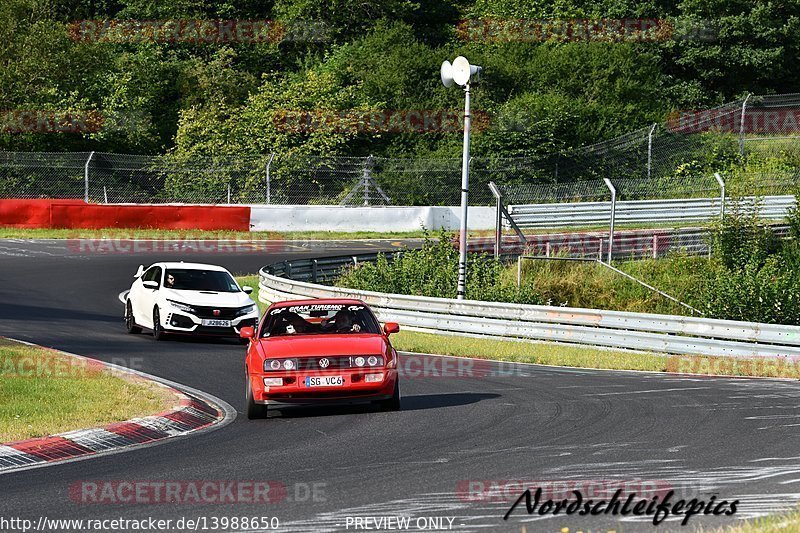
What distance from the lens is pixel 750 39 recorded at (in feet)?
193

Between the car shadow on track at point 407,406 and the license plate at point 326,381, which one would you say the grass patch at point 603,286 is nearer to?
the car shadow on track at point 407,406

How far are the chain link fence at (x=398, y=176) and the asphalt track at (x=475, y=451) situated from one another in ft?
74.5

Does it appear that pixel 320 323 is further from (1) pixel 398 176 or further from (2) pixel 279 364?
(1) pixel 398 176

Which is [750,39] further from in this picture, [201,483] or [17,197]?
[201,483]

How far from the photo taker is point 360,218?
42062 mm

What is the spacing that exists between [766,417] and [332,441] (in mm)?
4359

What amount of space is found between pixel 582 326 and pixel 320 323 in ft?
25.3

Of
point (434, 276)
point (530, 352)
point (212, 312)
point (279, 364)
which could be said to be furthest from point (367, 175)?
point (279, 364)

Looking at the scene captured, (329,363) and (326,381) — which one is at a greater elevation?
(329,363)

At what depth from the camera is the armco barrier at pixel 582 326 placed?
58.4 ft

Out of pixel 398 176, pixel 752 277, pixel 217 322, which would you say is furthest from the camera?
pixel 398 176

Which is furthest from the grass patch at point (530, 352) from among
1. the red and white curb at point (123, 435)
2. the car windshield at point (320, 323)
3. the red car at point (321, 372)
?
the red and white curb at point (123, 435)

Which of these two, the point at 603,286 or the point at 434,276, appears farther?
the point at 603,286

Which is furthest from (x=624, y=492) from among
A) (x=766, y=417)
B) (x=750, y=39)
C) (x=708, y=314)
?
(x=750, y=39)
